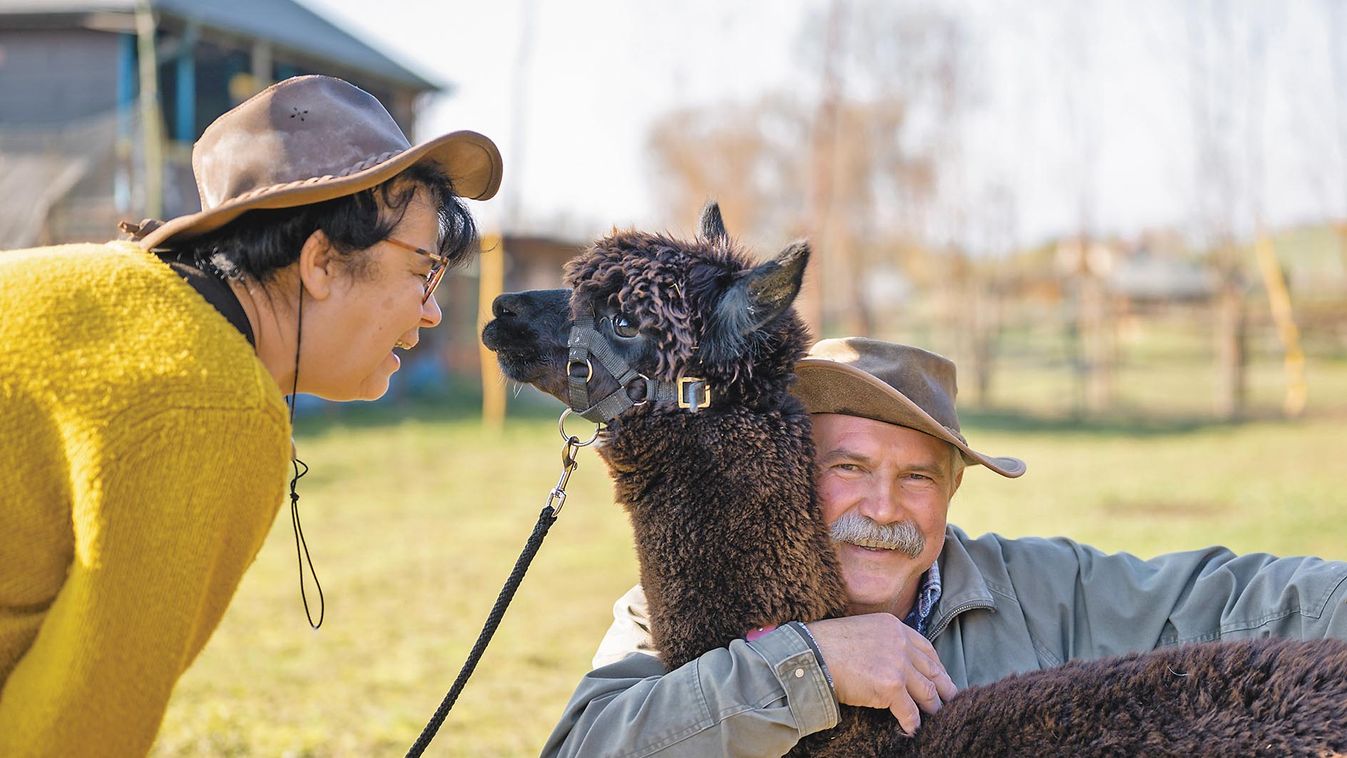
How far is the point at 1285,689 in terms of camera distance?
199 cm

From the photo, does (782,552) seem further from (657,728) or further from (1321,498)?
(1321,498)

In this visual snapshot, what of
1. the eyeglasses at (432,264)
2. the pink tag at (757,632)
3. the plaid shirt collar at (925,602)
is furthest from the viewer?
the plaid shirt collar at (925,602)

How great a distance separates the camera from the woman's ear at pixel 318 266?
5.88 feet

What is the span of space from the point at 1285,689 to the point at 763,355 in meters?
1.19

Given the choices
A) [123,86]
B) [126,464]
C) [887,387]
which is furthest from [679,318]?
[123,86]

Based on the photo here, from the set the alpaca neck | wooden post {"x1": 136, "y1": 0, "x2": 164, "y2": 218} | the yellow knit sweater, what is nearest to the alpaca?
the alpaca neck

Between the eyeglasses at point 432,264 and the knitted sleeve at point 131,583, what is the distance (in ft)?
1.69

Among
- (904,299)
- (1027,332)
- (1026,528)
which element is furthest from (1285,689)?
(904,299)

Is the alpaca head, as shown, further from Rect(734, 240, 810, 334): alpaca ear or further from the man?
the man

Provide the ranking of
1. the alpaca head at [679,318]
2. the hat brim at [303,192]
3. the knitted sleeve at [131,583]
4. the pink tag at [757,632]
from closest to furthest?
1. the knitted sleeve at [131,583]
2. the hat brim at [303,192]
3. the pink tag at [757,632]
4. the alpaca head at [679,318]

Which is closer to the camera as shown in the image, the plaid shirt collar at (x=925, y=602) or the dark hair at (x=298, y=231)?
the dark hair at (x=298, y=231)

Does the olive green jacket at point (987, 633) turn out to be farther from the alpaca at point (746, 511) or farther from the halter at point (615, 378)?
the halter at point (615, 378)

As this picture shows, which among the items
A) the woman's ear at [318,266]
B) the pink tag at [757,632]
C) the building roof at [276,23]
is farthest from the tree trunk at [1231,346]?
the woman's ear at [318,266]

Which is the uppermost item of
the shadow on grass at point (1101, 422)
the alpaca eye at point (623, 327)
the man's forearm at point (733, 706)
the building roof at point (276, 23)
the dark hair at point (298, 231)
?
the building roof at point (276, 23)
